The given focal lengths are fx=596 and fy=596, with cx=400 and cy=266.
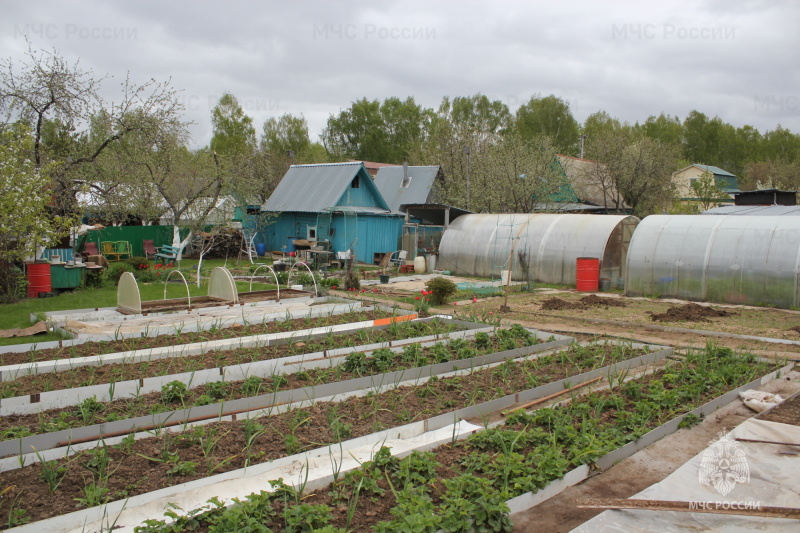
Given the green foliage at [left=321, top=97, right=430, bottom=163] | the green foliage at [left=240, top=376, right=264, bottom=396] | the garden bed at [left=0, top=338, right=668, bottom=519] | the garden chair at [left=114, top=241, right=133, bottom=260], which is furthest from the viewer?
the green foliage at [left=321, top=97, right=430, bottom=163]

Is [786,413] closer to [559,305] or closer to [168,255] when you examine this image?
[559,305]

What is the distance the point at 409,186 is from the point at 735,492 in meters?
25.9

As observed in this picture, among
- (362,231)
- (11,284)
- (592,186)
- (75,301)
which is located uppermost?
(592,186)

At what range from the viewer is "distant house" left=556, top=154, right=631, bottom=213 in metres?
33.9

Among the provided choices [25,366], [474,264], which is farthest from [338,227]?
[25,366]

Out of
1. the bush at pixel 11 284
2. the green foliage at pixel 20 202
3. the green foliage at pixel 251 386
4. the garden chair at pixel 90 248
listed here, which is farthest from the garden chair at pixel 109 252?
the green foliage at pixel 251 386

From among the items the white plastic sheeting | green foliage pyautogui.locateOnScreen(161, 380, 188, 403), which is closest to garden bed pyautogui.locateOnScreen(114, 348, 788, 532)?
the white plastic sheeting

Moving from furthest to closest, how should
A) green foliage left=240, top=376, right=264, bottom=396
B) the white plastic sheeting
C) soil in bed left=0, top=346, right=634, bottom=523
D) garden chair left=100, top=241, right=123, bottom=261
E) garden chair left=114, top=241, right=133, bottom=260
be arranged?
garden chair left=114, top=241, right=133, bottom=260 → garden chair left=100, top=241, right=123, bottom=261 → green foliage left=240, top=376, right=264, bottom=396 → soil in bed left=0, top=346, right=634, bottom=523 → the white plastic sheeting

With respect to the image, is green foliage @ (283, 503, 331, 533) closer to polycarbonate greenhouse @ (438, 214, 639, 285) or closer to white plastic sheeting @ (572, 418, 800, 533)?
white plastic sheeting @ (572, 418, 800, 533)

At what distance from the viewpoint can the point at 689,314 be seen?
1309 centimetres

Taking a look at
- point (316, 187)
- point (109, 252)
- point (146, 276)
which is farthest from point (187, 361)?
point (316, 187)

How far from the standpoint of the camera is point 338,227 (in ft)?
84.6

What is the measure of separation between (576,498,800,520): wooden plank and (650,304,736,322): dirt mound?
9.25 meters

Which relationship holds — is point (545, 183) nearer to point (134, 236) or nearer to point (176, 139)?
point (176, 139)
